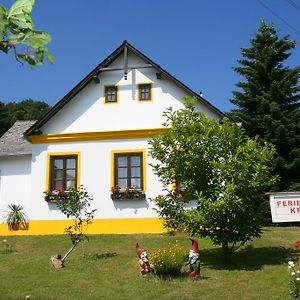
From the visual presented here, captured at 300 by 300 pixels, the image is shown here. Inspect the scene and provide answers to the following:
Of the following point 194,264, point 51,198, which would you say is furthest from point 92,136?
point 194,264

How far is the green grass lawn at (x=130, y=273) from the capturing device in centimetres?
946

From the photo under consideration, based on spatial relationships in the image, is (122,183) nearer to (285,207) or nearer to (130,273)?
(130,273)

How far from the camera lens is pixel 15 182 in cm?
2020

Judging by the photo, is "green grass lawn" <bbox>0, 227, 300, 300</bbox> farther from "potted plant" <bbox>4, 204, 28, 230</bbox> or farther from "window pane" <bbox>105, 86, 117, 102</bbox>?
"window pane" <bbox>105, 86, 117, 102</bbox>

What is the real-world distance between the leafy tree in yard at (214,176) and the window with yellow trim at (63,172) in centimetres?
674

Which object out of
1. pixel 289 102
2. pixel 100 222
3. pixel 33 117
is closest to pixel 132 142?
pixel 100 222

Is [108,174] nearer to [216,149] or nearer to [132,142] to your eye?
[132,142]

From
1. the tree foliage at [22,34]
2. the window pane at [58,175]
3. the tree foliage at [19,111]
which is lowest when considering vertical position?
the tree foliage at [22,34]

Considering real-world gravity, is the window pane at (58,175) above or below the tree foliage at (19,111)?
below

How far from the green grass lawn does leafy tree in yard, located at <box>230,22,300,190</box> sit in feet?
21.2

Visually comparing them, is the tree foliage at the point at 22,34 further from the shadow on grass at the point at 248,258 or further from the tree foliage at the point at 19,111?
the tree foliage at the point at 19,111

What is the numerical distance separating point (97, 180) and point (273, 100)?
33.1ft

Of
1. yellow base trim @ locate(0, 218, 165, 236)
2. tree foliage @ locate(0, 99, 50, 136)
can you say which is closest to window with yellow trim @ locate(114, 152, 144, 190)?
yellow base trim @ locate(0, 218, 165, 236)

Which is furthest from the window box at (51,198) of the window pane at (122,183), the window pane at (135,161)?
the window pane at (135,161)
